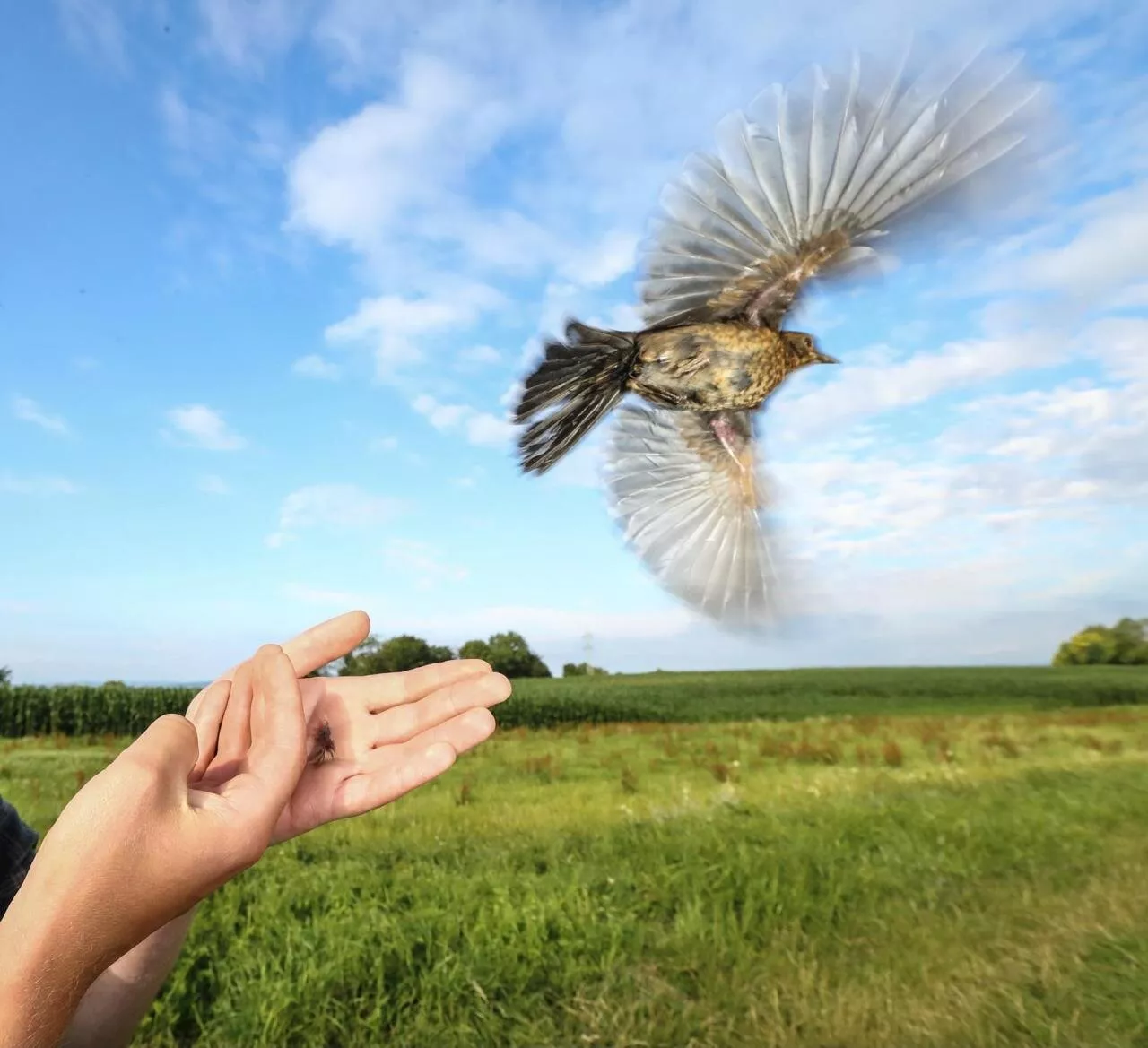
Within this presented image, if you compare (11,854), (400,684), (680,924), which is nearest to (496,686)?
(400,684)

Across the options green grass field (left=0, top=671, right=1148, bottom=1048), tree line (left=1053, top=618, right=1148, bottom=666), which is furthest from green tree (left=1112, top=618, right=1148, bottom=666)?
green grass field (left=0, top=671, right=1148, bottom=1048)

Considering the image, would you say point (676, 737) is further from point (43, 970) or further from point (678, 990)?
point (43, 970)

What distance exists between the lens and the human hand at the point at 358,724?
138cm

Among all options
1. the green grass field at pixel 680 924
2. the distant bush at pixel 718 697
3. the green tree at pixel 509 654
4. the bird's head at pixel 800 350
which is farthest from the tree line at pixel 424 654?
the distant bush at pixel 718 697

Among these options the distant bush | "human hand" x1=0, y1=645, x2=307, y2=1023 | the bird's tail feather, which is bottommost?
"human hand" x1=0, y1=645, x2=307, y2=1023

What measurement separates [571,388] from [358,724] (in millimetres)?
832

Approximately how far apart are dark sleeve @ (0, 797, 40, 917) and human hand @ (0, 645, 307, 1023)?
29.3 inches

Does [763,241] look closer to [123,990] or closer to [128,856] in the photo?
[128,856]

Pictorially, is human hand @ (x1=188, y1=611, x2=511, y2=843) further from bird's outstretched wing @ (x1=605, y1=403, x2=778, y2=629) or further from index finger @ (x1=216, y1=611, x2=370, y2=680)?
bird's outstretched wing @ (x1=605, y1=403, x2=778, y2=629)

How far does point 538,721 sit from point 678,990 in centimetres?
1885

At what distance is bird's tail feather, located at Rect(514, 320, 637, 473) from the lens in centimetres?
99

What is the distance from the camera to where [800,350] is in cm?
107

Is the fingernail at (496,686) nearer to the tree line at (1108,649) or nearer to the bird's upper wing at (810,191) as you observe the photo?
the bird's upper wing at (810,191)

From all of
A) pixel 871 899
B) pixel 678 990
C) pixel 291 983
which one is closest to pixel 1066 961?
pixel 871 899
